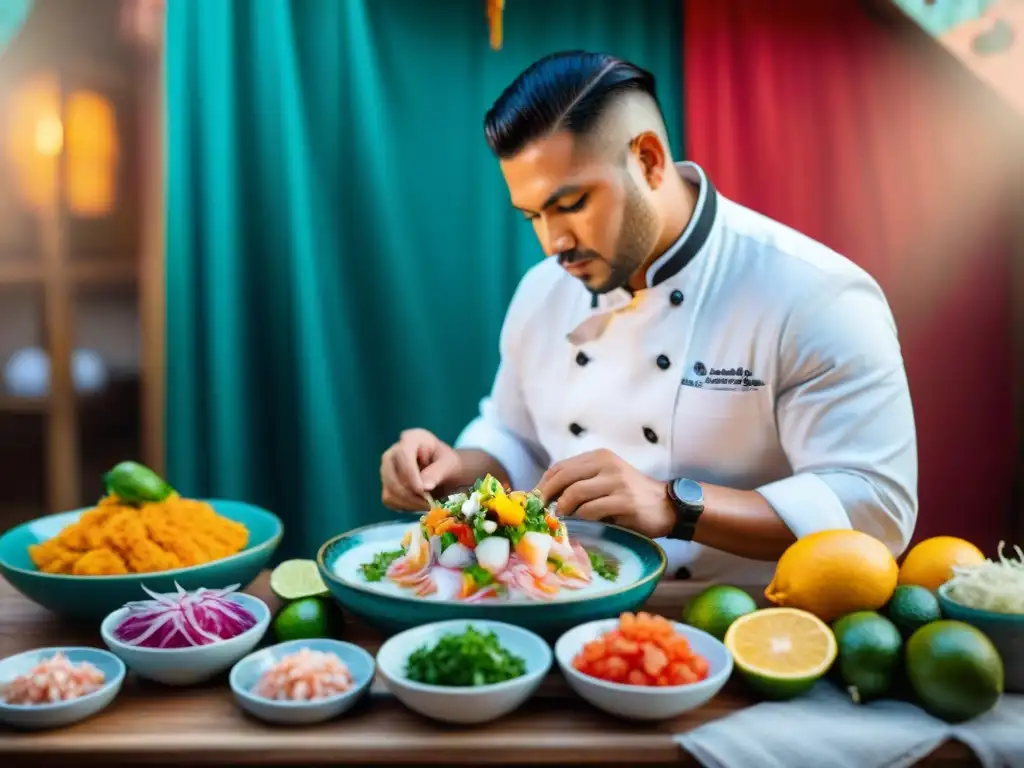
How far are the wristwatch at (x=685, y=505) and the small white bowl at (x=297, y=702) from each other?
0.70 metres

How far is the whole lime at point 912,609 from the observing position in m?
1.21

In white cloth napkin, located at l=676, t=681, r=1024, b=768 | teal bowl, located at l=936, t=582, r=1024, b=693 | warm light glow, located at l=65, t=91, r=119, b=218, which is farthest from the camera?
warm light glow, located at l=65, t=91, r=119, b=218

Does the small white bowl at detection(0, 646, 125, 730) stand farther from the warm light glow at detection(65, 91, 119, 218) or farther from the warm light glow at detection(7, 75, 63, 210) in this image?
the warm light glow at detection(7, 75, 63, 210)

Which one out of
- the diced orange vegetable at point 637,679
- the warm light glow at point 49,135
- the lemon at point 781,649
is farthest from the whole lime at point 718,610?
the warm light glow at point 49,135

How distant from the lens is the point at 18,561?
1.61 metres

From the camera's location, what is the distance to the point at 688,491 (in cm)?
166

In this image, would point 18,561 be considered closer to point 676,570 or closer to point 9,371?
point 676,570

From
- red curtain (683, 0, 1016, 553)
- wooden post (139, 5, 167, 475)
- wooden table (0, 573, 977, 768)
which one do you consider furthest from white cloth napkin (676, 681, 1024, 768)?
wooden post (139, 5, 167, 475)

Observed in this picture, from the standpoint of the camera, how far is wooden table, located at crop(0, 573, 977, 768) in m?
1.04

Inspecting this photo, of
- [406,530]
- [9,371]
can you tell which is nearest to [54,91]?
[9,371]

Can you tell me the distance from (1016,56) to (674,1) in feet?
3.56

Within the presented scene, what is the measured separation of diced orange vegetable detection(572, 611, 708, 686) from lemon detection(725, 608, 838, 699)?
0.08 meters

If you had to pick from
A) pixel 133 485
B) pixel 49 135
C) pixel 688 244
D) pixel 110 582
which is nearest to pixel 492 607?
pixel 110 582

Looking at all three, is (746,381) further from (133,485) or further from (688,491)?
(133,485)
